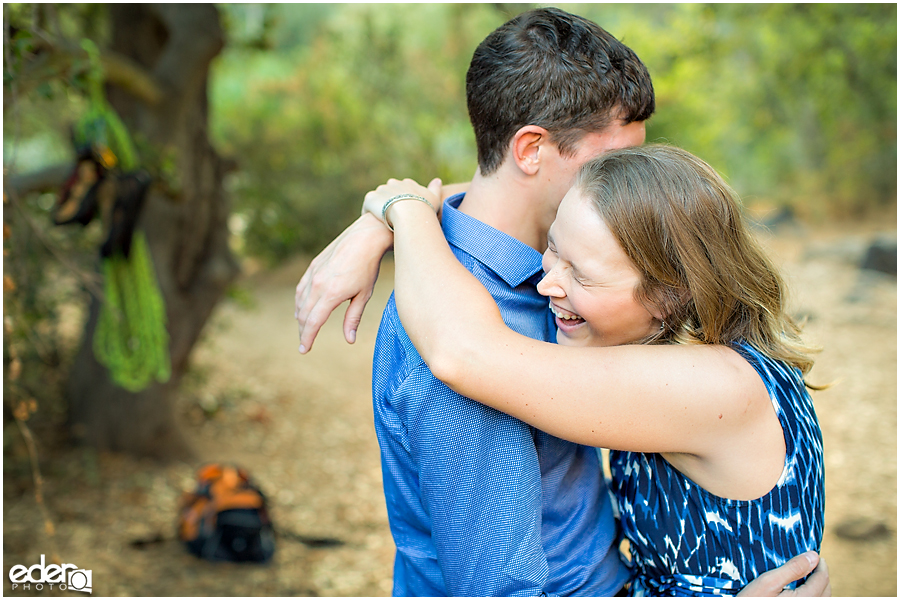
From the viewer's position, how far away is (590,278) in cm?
117

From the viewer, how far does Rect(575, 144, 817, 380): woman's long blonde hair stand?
3.76ft

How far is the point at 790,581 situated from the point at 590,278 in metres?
0.68

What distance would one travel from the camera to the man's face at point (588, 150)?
4.38 feet

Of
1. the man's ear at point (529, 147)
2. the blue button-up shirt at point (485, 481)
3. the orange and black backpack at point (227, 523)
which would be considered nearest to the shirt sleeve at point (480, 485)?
the blue button-up shirt at point (485, 481)

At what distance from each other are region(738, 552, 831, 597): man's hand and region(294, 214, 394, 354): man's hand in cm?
90

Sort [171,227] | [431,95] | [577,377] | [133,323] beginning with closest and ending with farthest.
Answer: [577,377]
[133,323]
[171,227]
[431,95]

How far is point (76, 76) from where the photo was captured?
7.66 feet

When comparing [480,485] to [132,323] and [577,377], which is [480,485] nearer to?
[577,377]

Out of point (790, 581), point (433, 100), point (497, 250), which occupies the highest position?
point (433, 100)

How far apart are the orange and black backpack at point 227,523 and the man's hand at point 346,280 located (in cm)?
251

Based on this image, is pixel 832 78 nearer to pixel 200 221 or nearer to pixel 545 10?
pixel 200 221

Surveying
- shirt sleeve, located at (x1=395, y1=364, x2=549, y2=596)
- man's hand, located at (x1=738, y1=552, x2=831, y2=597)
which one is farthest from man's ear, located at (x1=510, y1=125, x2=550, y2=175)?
man's hand, located at (x1=738, y1=552, x2=831, y2=597)

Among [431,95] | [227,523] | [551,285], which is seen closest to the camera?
[551,285]

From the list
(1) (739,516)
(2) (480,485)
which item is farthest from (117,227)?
(1) (739,516)
